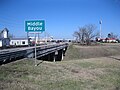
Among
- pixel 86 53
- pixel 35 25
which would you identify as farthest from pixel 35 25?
pixel 86 53

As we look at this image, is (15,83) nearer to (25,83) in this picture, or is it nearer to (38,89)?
(25,83)

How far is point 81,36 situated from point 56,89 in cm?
12764

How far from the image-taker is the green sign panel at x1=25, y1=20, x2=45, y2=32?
14.7 metres

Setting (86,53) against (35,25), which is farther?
(86,53)

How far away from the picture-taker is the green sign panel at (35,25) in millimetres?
14727

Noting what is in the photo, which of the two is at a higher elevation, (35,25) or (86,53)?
(35,25)

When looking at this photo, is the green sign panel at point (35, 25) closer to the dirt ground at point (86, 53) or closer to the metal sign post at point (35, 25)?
the metal sign post at point (35, 25)

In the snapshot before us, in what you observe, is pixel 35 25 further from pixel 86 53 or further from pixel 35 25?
pixel 86 53

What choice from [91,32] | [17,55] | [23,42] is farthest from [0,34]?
[17,55]

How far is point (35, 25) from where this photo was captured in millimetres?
14711

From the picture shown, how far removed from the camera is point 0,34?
87312 millimetres

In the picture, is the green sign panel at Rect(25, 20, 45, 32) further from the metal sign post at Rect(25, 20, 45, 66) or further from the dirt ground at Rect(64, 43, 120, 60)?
the dirt ground at Rect(64, 43, 120, 60)

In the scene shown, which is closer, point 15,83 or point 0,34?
point 15,83

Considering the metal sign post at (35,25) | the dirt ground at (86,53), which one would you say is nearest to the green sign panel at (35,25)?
the metal sign post at (35,25)
